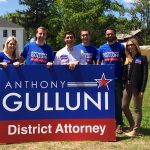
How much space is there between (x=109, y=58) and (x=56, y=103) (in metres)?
1.50

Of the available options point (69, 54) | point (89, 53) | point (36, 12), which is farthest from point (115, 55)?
point (36, 12)

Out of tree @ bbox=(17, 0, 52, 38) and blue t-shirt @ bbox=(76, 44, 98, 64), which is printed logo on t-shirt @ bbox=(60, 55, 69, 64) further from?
tree @ bbox=(17, 0, 52, 38)

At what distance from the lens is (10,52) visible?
8.10 meters

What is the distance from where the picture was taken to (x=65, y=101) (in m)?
7.87

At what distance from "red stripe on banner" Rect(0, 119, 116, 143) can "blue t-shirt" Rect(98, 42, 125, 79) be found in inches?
45.3

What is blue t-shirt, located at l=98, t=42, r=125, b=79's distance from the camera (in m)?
8.66

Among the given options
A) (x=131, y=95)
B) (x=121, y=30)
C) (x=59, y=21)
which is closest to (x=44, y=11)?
(x=59, y=21)

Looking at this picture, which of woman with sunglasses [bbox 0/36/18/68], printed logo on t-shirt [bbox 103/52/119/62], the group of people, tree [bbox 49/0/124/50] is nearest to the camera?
woman with sunglasses [bbox 0/36/18/68]

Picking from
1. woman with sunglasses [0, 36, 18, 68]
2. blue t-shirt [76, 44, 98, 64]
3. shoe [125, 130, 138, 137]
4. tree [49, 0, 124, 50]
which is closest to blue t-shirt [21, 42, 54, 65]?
woman with sunglasses [0, 36, 18, 68]

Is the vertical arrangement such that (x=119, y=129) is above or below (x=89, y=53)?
below

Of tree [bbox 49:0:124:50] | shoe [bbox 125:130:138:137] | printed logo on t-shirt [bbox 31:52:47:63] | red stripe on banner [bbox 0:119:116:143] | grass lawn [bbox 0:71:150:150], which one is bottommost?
grass lawn [bbox 0:71:150:150]

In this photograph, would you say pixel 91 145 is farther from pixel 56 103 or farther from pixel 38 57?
Answer: pixel 38 57

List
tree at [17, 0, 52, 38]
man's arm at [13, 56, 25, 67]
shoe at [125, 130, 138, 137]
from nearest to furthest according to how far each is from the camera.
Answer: man's arm at [13, 56, 25, 67], shoe at [125, 130, 138, 137], tree at [17, 0, 52, 38]

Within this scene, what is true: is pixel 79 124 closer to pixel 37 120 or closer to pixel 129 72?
pixel 37 120
